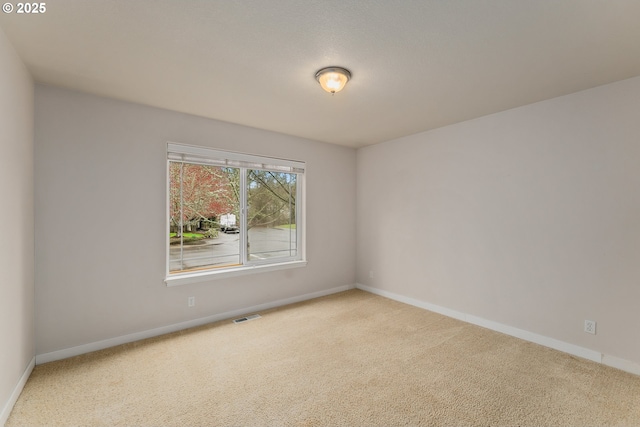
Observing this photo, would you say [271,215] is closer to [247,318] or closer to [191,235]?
[191,235]

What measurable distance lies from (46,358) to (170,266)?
48.1 inches

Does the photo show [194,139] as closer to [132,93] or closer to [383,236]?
[132,93]

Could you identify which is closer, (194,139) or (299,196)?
(194,139)

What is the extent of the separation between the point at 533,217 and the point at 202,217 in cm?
363

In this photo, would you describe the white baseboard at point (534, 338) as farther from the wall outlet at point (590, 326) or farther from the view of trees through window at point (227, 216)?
the view of trees through window at point (227, 216)

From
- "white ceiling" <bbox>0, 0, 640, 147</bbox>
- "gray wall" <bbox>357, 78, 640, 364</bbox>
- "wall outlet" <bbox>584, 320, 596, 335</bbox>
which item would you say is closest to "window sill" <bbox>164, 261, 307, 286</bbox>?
"gray wall" <bbox>357, 78, 640, 364</bbox>

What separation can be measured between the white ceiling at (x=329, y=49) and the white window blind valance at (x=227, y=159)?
482 millimetres

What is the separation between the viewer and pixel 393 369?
2.43 metres

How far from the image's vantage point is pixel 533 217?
298cm

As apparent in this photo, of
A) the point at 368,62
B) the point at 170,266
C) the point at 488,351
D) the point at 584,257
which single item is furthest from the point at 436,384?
the point at 170,266

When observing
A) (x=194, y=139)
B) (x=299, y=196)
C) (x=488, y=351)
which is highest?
(x=194, y=139)

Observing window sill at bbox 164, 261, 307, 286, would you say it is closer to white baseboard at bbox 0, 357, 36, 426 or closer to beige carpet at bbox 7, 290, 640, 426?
beige carpet at bbox 7, 290, 640, 426

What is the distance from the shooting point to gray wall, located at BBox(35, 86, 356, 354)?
2.55 m

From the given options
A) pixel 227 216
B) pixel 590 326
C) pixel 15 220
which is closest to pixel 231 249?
pixel 227 216
